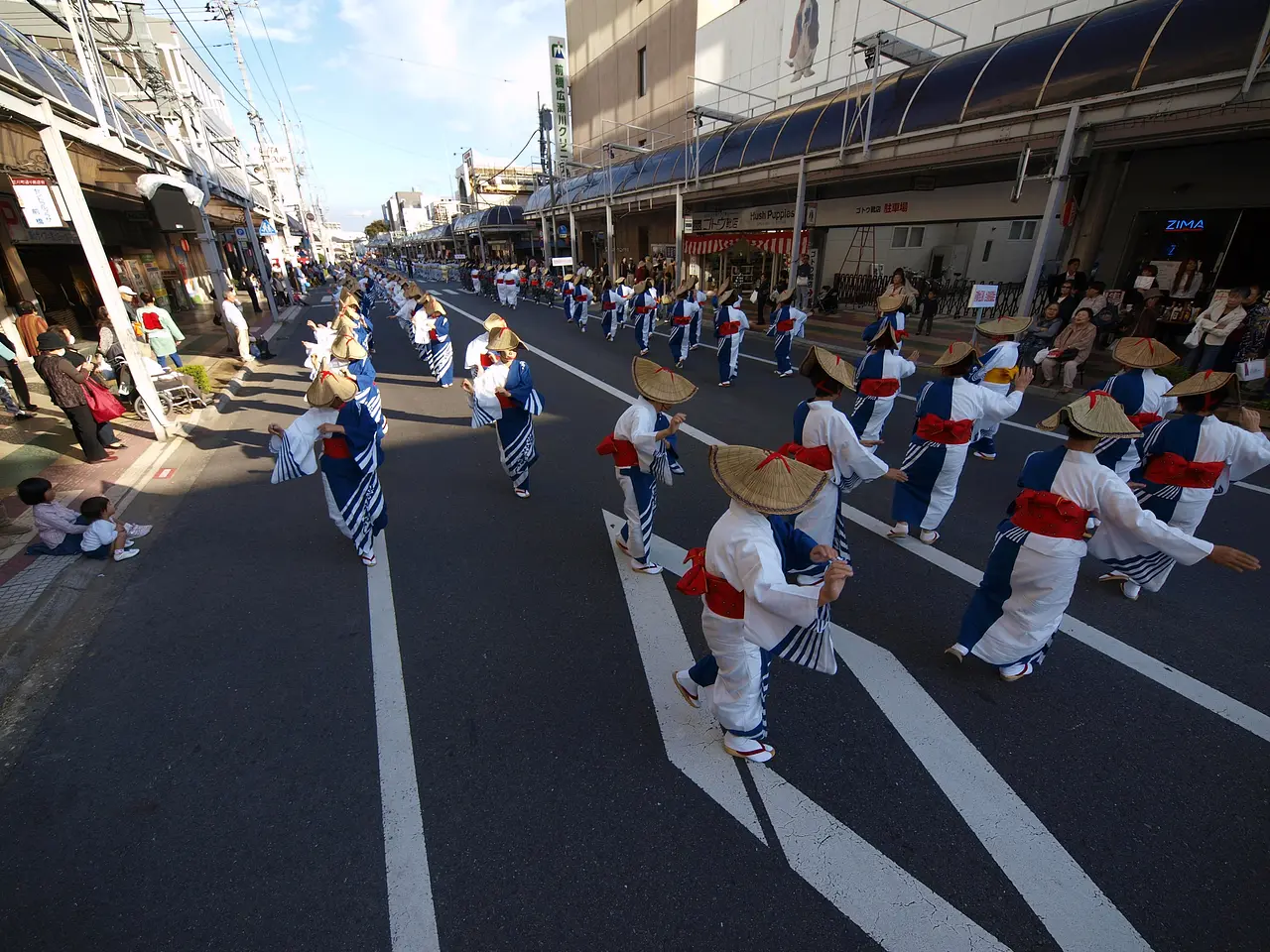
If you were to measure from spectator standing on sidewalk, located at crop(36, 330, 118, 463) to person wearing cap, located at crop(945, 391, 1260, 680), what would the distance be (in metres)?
9.25

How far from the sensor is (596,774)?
8.85 feet

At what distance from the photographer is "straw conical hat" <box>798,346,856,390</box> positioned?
368 cm

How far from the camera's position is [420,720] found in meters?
3.04

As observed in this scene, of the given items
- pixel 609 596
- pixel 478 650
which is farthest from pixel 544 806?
pixel 609 596

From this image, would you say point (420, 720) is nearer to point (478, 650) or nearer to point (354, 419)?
point (478, 650)

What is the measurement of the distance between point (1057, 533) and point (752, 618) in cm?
179

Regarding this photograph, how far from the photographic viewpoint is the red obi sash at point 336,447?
425cm

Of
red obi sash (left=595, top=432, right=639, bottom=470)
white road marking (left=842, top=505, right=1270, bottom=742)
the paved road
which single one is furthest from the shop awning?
the paved road

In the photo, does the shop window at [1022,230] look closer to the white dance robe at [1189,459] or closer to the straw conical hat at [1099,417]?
the white dance robe at [1189,459]

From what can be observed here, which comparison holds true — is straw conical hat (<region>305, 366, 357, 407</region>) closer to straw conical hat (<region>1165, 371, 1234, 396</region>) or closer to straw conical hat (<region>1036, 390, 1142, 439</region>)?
straw conical hat (<region>1036, 390, 1142, 439</region>)

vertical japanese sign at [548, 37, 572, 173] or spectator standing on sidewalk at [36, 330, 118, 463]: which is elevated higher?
vertical japanese sign at [548, 37, 572, 173]

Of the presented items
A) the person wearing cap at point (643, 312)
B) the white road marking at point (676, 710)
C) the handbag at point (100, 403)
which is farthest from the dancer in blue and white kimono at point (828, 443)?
the person wearing cap at point (643, 312)

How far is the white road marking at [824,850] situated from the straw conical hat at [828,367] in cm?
221

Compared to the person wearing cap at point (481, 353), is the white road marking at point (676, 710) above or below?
below
